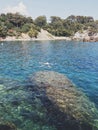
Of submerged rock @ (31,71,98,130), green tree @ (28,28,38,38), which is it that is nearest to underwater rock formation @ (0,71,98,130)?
submerged rock @ (31,71,98,130)

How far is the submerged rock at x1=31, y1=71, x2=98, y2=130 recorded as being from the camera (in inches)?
760

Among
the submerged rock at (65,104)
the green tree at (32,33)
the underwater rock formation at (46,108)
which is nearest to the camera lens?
the underwater rock formation at (46,108)

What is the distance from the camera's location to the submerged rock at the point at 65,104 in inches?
760

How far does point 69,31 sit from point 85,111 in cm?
18132

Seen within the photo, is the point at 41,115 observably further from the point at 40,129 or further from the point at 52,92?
the point at 52,92

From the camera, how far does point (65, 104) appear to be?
23.0 meters

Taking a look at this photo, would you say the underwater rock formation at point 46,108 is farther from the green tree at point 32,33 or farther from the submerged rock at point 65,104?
the green tree at point 32,33

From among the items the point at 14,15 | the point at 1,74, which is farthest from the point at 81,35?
the point at 1,74

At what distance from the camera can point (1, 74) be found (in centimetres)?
3856

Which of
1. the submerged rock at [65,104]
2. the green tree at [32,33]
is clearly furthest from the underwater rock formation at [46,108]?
the green tree at [32,33]

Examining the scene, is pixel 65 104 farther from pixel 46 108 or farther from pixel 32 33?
pixel 32 33

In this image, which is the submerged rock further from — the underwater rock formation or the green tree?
the green tree

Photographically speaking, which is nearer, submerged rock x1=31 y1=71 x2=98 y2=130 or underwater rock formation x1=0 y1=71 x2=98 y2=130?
underwater rock formation x1=0 y1=71 x2=98 y2=130

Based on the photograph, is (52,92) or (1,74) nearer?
(52,92)
